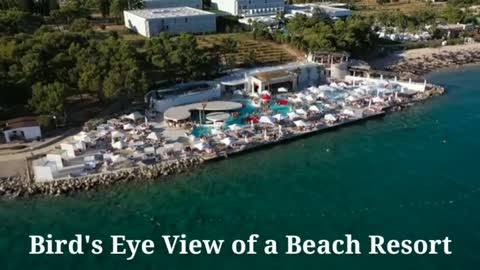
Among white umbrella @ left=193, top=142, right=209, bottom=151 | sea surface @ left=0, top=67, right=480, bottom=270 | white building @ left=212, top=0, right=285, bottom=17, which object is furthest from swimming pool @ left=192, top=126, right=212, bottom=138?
white building @ left=212, top=0, right=285, bottom=17

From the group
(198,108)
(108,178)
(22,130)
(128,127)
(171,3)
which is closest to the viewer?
(108,178)

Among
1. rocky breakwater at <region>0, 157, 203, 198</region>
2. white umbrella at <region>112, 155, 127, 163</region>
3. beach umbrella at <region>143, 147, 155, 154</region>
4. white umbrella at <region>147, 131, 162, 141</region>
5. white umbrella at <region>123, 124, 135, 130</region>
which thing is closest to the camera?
rocky breakwater at <region>0, 157, 203, 198</region>

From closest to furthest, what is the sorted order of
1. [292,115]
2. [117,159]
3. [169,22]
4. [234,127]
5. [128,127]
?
[117,159], [128,127], [234,127], [292,115], [169,22]

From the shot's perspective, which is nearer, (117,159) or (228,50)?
(117,159)

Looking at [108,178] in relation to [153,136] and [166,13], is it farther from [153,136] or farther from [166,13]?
[166,13]

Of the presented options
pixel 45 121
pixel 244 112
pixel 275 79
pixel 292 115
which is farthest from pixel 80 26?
pixel 292 115

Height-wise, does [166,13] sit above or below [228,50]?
above

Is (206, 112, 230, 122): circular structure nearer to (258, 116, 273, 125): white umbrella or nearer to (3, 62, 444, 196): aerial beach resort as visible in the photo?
(3, 62, 444, 196): aerial beach resort

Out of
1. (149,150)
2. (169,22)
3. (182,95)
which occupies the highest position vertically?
(169,22)
